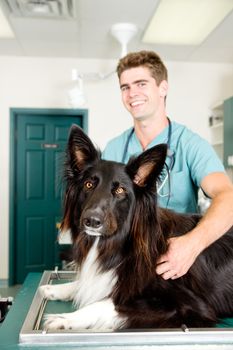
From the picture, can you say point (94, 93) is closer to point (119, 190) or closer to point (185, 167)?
point (185, 167)

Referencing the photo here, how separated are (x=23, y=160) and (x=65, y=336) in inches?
176

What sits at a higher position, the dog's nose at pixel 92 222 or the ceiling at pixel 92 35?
the ceiling at pixel 92 35

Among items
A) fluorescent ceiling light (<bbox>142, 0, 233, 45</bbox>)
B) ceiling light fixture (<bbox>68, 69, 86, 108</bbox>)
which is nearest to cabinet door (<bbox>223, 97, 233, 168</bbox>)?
fluorescent ceiling light (<bbox>142, 0, 233, 45</bbox>)

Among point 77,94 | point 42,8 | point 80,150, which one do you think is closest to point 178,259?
point 80,150

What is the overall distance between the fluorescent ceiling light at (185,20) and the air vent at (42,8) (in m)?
0.89

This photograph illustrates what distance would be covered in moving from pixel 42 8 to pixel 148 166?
278 cm

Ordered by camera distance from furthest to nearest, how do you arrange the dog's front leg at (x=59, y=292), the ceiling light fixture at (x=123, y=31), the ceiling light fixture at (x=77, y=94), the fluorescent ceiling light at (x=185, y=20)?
the ceiling light fixture at (x=77, y=94) < the ceiling light fixture at (x=123, y=31) < the fluorescent ceiling light at (x=185, y=20) < the dog's front leg at (x=59, y=292)

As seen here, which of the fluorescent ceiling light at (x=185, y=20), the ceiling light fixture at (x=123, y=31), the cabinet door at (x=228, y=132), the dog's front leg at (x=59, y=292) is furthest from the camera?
the cabinet door at (x=228, y=132)

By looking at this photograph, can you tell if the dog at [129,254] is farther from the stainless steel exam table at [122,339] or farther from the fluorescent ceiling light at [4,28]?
the fluorescent ceiling light at [4,28]

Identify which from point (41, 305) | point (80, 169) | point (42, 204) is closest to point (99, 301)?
point (41, 305)

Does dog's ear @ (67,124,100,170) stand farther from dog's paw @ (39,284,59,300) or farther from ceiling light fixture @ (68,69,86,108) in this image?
ceiling light fixture @ (68,69,86,108)

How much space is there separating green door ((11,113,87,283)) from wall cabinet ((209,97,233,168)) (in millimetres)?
1973

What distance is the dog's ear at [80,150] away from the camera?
148 cm

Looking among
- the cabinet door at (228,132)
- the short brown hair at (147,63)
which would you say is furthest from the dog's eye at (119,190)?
the cabinet door at (228,132)
